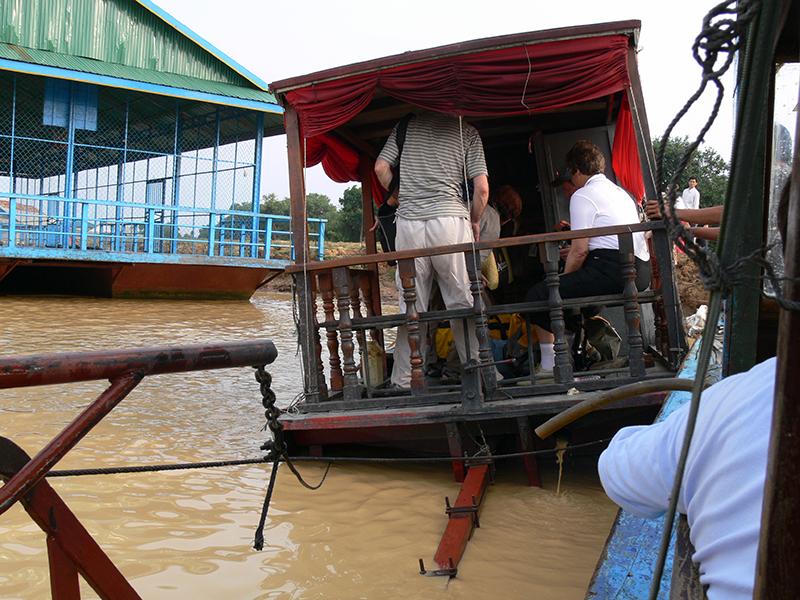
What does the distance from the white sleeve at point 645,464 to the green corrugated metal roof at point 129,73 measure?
14898mm

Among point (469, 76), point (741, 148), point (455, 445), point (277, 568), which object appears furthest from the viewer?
point (469, 76)

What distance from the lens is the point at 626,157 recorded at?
18.5ft

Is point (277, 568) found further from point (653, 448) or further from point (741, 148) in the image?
point (741, 148)

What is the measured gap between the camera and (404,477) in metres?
4.32

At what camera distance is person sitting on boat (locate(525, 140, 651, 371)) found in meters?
4.18

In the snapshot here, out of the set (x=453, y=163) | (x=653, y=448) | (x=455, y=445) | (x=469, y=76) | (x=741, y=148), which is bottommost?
(x=455, y=445)

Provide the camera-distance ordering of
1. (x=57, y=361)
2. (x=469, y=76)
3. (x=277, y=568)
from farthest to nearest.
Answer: (x=469, y=76)
(x=277, y=568)
(x=57, y=361)

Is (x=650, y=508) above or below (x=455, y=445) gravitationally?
above

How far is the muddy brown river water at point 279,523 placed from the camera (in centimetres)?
279

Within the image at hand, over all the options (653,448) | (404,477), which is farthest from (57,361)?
(404,477)

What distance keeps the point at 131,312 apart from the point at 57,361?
1219 centimetres

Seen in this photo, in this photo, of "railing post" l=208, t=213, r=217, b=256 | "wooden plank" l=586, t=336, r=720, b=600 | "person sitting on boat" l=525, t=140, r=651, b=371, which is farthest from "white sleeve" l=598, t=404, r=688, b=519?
"railing post" l=208, t=213, r=217, b=256

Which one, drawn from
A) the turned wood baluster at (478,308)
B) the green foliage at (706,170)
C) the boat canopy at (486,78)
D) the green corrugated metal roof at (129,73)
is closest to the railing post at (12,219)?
the green corrugated metal roof at (129,73)

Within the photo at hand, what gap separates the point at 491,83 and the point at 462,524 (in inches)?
118
